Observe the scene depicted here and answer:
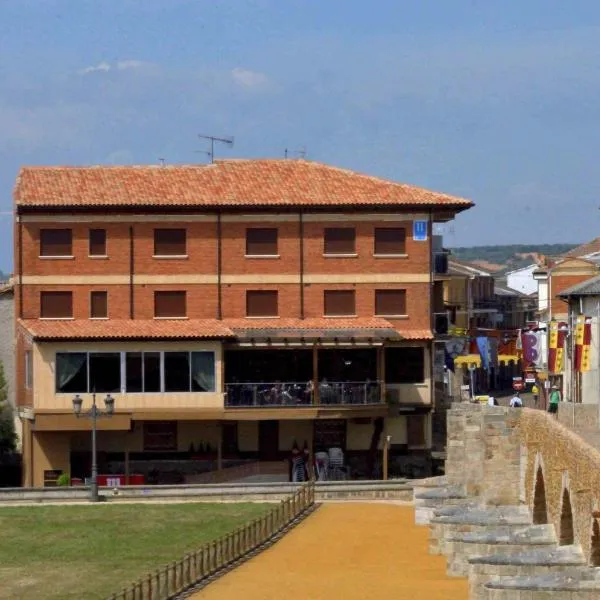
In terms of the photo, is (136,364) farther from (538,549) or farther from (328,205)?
(538,549)

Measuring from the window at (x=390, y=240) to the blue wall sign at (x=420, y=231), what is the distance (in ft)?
1.39

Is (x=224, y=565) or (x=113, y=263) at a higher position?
(x=113, y=263)

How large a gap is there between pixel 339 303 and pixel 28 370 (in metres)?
12.1

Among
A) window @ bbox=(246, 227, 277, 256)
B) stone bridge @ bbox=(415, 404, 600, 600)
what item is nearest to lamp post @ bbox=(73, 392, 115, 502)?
window @ bbox=(246, 227, 277, 256)

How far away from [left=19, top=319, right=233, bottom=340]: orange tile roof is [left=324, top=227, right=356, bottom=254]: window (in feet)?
17.1

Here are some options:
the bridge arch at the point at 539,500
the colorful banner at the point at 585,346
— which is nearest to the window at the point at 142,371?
the colorful banner at the point at 585,346

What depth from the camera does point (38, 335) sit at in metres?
78.2

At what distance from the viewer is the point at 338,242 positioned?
82.1 metres

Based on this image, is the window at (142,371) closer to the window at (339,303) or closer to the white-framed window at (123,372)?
the white-framed window at (123,372)

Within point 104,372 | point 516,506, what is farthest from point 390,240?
point 516,506

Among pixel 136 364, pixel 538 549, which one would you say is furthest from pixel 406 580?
pixel 136 364

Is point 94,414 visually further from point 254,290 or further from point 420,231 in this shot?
point 420,231

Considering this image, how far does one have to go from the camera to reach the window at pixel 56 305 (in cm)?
8150

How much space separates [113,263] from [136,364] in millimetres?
4616
